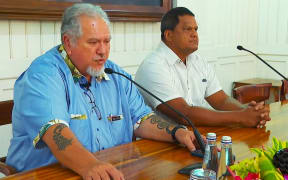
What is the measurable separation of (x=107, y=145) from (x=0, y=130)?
3.40 feet

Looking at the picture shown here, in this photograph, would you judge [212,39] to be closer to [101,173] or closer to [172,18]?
[172,18]

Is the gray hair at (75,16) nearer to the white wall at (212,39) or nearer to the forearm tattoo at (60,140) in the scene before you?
the forearm tattoo at (60,140)

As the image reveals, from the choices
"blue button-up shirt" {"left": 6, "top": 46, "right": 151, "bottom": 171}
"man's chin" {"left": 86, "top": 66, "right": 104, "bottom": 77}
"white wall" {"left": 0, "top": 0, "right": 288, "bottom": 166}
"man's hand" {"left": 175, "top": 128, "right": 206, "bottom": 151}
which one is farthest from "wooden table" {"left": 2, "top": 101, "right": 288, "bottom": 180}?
"white wall" {"left": 0, "top": 0, "right": 288, "bottom": 166}

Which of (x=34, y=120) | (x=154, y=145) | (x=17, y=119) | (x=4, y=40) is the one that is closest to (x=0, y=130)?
(x=4, y=40)

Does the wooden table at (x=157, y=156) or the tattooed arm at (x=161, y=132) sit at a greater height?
the tattooed arm at (x=161, y=132)

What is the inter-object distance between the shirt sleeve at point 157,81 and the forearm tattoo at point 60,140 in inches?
33.8

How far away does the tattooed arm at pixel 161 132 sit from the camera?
1.52 meters

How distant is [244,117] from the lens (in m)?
1.87

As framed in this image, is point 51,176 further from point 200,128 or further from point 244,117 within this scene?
point 244,117

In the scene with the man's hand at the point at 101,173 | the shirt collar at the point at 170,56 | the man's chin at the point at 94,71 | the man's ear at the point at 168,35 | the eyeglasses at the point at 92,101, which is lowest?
the man's hand at the point at 101,173

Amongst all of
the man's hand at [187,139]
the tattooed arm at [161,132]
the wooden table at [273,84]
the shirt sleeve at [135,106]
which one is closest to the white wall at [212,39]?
the wooden table at [273,84]

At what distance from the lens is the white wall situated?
2391mm

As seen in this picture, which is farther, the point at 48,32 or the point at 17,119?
the point at 48,32

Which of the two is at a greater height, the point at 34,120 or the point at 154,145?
the point at 34,120
